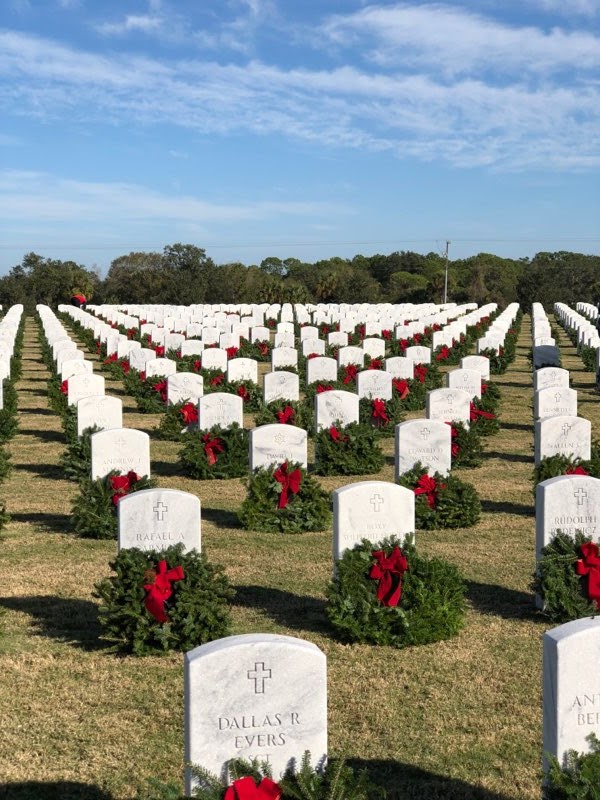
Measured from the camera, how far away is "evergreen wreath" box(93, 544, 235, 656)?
7684 millimetres

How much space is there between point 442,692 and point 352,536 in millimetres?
1770

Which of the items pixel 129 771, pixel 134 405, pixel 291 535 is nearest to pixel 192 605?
pixel 129 771

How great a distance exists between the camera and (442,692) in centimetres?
700

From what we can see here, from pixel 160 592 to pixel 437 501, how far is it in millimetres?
4577

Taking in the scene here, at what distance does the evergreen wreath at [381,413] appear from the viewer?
17844 millimetres

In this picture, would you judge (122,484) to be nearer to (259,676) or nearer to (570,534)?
(570,534)

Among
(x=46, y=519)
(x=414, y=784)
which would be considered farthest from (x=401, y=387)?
(x=414, y=784)

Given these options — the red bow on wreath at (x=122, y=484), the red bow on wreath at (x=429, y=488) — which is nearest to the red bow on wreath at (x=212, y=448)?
the red bow on wreath at (x=122, y=484)

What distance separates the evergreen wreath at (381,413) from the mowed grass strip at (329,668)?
558 cm

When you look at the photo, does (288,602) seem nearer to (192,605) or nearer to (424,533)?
(192,605)

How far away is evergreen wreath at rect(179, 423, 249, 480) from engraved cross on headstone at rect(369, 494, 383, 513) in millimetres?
6403

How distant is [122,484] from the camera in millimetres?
11250

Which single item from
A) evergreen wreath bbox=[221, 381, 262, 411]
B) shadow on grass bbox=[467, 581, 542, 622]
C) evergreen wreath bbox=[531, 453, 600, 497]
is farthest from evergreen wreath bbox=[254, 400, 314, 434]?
shadow on grass bbox=[467, 581, 542, 622]

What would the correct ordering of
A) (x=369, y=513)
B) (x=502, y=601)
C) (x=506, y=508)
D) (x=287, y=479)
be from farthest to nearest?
(x=506, y=508) < (x=287, y=479) < (x=502, y=601) < (x=369, y=513)
